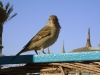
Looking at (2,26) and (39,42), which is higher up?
(2,26)

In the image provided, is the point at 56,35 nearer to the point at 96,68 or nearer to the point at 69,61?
the point at 69,61

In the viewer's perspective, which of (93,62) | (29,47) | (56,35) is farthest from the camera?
(56,35)

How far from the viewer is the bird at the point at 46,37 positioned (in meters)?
2.74

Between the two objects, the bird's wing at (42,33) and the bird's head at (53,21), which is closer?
the bird's wing at (42,33)

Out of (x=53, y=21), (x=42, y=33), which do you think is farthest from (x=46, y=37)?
(x=53, y=21)

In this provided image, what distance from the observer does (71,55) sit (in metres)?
1.72

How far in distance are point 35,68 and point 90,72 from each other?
431mm

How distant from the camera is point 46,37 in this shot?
3.07 meters

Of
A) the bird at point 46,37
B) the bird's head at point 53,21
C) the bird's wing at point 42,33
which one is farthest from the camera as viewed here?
the bird's head at point 53,21

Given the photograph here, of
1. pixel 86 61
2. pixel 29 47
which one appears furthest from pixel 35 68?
pixel 29 47

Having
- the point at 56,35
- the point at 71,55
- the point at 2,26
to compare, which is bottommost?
the point at 71,55

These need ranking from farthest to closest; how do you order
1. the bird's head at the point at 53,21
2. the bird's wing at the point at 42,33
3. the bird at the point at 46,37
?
the bird's head at the point at 53,21 < the bird's wing at the point at 42,33 < the bird at the point at 46,37

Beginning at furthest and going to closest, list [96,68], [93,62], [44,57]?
[44,57], [93,62], [96,68]

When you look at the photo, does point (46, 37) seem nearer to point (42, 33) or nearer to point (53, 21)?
point (42, 33)
